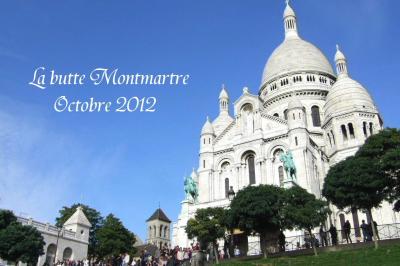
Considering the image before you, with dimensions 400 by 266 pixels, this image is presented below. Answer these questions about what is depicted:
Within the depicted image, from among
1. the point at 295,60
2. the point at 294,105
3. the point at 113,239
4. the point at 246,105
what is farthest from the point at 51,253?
the point at 295,60

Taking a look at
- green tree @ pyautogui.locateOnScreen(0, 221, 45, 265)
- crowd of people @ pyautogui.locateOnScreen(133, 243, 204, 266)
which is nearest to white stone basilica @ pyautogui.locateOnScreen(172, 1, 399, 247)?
green tree @ pyautogui.locateOnScreen(0, 221, 45, 265)

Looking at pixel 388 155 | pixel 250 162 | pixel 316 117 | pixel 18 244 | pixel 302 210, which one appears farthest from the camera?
pixel 316 117

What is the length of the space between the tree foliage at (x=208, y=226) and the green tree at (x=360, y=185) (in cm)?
989

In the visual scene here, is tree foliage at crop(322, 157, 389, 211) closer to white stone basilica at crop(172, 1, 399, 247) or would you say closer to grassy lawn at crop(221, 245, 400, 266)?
grassy lawn at crop(221, 245, 400, 266)

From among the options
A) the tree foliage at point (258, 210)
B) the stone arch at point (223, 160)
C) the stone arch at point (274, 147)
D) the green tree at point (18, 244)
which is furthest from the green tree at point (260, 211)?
the stone arch at point (223, 160)

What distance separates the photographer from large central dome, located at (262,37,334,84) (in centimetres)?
7369

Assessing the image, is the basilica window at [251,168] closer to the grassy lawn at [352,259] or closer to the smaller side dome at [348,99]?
the smaller side dome at [348,99]

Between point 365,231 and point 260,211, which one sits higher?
point 260,211

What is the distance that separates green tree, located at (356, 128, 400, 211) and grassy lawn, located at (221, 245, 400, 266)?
5.86 meters

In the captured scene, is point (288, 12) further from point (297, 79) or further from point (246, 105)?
point (246, 105)

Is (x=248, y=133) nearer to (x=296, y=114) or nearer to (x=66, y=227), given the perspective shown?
(x=296, y=114)

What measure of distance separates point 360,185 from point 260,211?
7.44 meters

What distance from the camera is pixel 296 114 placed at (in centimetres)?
5409

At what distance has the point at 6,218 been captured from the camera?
43656mm
